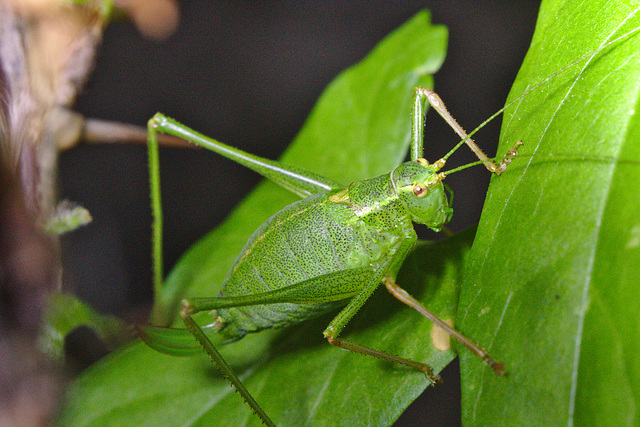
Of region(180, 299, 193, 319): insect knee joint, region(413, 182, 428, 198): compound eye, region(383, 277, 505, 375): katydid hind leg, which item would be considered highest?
region(180, 299, 193, 319): insect knee joint

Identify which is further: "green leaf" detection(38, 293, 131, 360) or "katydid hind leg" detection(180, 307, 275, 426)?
"green leaf" detection(38, 293, 131, 360)

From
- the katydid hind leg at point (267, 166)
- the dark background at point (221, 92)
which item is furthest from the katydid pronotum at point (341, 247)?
the dark background at point (221, 92)

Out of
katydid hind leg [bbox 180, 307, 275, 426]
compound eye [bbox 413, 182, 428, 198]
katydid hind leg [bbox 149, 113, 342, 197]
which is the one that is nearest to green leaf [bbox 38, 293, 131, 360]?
katydid hind leg [bbox 180, 307, 275, 426]

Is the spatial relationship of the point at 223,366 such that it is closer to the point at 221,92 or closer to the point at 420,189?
the point at 420,189

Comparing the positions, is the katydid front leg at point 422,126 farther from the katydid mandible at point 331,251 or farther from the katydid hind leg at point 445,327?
the katydid hind leg at point 445,327

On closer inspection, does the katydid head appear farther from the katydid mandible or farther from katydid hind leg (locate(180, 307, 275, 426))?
katydid hind leg (locate(180, 307, 275, 426))

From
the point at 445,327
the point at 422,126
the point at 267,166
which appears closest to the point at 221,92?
the point at 267,166

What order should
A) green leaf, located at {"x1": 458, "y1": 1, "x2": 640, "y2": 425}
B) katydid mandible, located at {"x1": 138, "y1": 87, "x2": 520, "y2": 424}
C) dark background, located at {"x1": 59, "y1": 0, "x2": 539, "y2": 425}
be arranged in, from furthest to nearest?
dark background, located at {"x1": 59, "y1": 0, "x2": 539, "y2": 425}
katydid mandible, located at {"x1": 138, "y1": 87, "x2": 520, "y2": 424}
green leaf, located at {"x1": 458, "y1": 1, "x2": 640, "y2": 425}
